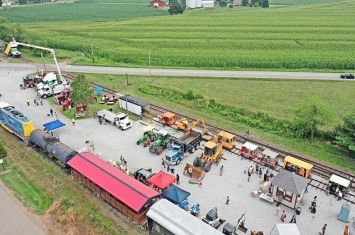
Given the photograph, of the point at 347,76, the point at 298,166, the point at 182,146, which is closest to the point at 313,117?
the point at 298,166

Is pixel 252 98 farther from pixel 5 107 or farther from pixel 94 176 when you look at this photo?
pixel 5 107

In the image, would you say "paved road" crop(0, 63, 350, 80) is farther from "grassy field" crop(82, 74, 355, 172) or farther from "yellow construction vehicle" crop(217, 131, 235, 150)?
"yellow construction vehicle" crop(217, 131, 235, 150)

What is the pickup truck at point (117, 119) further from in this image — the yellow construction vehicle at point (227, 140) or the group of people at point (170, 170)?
the yellow construction vehicle at point (227, 140)

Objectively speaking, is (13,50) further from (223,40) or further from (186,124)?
(186,124)

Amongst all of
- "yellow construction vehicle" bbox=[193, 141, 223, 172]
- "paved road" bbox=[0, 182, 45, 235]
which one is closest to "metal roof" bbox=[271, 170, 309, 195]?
"yellow construction vehicle" bbox=[193, 141, 223, 172]

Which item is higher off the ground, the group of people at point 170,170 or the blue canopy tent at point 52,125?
the blue canopy tent at point 52,125

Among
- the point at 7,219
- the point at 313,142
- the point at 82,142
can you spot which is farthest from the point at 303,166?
the point at 7,219

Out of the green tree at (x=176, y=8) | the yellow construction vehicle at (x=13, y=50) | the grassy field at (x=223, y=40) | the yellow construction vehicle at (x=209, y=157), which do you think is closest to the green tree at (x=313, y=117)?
the yellow construction vehicle at (x=209, y=157)
